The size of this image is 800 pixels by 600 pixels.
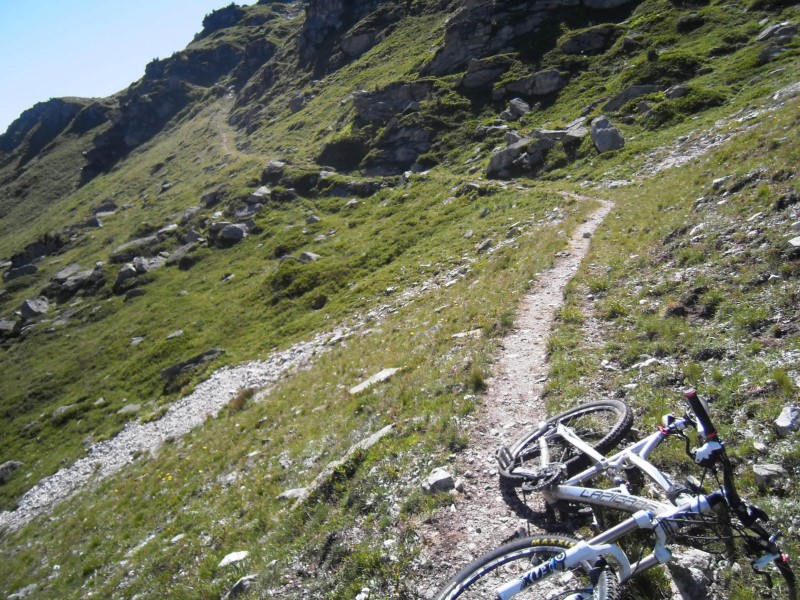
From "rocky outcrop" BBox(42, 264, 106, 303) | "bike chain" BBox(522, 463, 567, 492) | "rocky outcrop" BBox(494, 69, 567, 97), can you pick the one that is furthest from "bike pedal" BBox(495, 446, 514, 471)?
"rocky outcrop" BBox(42, 264, 106, 303)

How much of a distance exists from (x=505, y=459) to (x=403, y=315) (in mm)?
17846

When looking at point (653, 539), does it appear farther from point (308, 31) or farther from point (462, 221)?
point (308, 31)

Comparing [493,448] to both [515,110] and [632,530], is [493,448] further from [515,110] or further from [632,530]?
[515,110]

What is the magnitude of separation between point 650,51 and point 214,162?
99.8 m

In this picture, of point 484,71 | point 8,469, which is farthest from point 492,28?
point 8,469

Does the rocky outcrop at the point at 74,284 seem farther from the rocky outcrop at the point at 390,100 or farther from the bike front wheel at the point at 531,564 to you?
the bike front wheel at the point at 531,564

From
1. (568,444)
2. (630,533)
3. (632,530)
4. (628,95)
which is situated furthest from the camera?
(628,95)

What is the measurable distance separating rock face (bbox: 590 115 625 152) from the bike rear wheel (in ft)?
116

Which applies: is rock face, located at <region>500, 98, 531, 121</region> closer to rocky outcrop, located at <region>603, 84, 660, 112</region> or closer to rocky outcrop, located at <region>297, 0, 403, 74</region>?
rocky outcrop, located at <region>603, 84, 660, 112</region>

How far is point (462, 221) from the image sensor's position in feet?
125

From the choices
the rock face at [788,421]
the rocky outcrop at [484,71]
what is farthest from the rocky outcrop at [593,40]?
the rock face at [788,421]

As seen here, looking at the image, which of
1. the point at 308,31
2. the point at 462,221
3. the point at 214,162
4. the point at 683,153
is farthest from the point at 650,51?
the point at 308,31

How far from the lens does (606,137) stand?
38062 mm

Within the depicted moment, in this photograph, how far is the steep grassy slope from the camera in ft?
31.8
